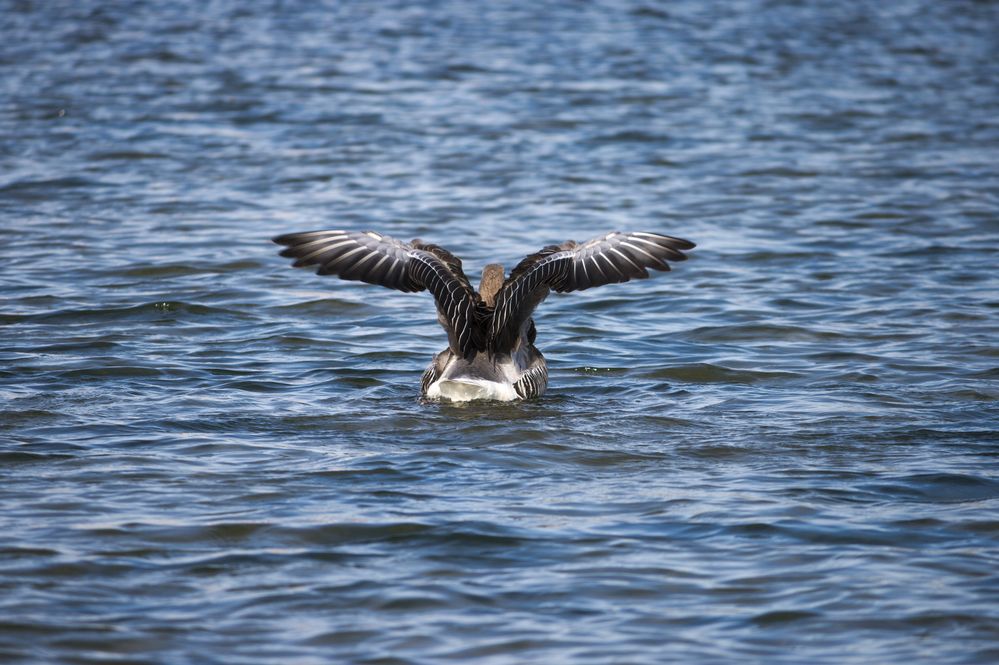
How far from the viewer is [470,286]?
366 inches

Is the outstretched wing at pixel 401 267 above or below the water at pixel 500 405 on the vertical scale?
above

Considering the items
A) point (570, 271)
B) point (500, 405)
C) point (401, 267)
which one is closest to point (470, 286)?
point (401, 267)

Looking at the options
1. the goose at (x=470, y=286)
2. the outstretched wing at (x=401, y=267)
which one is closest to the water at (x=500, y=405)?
the goose at (x=470, y=286)

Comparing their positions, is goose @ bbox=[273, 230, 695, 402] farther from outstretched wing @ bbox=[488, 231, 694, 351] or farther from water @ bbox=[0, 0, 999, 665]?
water @ bbox=[0, 0, 999, 665]

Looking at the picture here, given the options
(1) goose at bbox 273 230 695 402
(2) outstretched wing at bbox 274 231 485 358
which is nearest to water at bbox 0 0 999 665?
(1) goose at bbox 273 230 695 402

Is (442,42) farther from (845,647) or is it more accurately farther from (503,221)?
(845,647)

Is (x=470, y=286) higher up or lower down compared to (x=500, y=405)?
higher up

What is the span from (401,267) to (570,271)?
1.16 meters

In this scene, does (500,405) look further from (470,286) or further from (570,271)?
(570,271)

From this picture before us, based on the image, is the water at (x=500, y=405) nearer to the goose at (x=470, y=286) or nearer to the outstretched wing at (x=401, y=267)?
the goose at (x=470, y=286)

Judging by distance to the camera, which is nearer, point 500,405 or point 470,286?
point 470,286

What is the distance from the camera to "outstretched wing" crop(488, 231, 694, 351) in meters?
9.36

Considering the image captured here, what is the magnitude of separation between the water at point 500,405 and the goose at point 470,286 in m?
0.27

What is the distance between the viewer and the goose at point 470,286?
9312 millimetres
